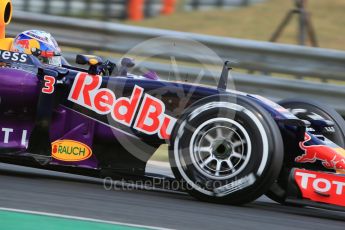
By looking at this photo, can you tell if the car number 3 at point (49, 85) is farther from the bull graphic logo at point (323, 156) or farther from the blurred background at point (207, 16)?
the blurred background at point (207, 16)

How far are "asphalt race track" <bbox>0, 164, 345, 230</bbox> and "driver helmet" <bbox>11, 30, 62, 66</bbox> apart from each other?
0.98 meters

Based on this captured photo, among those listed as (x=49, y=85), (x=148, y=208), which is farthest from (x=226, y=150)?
(x=49, y=85)

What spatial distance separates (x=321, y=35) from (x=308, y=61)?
8.46m

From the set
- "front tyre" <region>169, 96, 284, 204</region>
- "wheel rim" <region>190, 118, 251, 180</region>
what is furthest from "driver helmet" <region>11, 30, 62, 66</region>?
"wheel rim" <region>190, 118, 251, 180</region>

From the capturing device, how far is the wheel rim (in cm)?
554

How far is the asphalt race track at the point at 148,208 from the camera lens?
199 inches

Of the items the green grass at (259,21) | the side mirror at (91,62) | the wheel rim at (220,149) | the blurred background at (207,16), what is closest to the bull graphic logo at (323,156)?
the wheel rim at (220,149)

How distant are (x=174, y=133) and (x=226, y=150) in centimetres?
40

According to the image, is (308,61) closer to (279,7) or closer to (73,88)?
(73,88)

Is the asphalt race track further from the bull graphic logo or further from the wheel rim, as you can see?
the bull graphic logo

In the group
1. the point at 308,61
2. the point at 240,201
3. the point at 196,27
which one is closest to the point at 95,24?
the point at 308,61

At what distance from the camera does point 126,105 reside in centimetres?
593

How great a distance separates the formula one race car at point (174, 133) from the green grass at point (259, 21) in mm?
11096

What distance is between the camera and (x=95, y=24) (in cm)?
993
